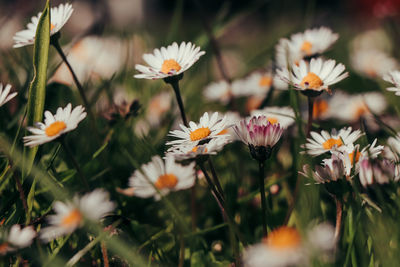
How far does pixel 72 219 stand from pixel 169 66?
32cm

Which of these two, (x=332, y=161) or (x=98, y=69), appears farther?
(x=98, y=69)

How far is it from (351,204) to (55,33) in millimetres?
562

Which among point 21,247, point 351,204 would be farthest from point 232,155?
point 21,247

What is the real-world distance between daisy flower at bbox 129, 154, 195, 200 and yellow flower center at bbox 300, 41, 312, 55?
40 centimetres

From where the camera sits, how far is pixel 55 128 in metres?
0.58

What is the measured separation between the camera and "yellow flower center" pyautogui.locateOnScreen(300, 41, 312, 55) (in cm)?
88

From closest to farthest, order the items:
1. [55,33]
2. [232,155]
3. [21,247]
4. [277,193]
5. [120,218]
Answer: [21,247] → [120,218] → [55,33] → [277,193] → [232,155]

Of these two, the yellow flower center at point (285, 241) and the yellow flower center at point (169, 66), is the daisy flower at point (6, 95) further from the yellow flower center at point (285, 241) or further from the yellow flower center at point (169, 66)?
the yellow flower center at point (285, 241)

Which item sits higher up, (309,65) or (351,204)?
(309,65)

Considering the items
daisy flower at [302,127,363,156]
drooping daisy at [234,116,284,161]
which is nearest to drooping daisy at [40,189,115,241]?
drooping daisy at [234,116,284,161]

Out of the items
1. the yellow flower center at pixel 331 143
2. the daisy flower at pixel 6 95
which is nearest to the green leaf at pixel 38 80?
the daisy flower at pixel 6 95

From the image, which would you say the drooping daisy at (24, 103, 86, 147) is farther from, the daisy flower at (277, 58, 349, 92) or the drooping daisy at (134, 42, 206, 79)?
the daisy flower at (277, 58, 349, 92)

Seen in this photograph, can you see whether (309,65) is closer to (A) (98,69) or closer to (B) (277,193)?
(B) (277,193)

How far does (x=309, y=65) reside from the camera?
740 mm
